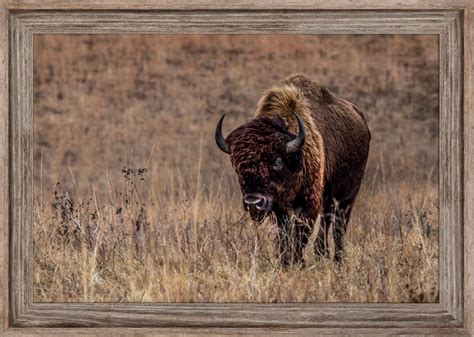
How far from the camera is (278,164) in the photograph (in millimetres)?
10406

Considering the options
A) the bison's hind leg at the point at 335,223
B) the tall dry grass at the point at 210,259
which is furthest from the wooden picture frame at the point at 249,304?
the bison's hind leg at the point at 335,223

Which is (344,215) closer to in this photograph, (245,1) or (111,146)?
(245,1)

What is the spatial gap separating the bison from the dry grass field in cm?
18

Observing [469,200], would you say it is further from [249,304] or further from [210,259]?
[210,259]

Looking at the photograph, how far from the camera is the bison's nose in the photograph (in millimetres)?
10117

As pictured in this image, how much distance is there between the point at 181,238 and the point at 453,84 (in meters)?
2.63

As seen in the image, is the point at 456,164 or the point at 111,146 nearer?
the point at 456,164

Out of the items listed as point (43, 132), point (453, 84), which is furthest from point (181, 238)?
point (43, 132)

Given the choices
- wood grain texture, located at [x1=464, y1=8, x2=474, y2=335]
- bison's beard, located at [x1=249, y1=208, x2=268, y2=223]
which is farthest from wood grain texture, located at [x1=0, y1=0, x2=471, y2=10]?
bison's beard, located at [x1=249, y1=208, x2=268, y2=223]

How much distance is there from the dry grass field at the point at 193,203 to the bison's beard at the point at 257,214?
13 centimetres

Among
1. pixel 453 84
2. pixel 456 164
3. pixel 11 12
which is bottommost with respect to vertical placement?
pixel 456 164

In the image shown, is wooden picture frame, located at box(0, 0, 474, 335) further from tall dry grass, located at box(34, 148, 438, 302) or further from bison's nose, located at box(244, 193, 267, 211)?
bison's nose, located at box(244, 193, 267, 211)

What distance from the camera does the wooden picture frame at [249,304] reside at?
29.4ft

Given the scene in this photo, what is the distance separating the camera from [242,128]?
10.5m
